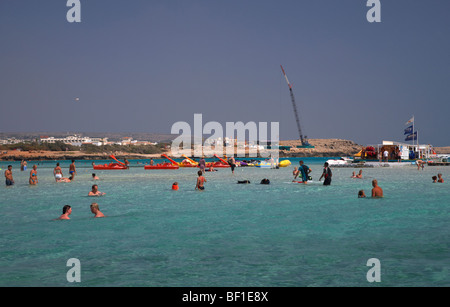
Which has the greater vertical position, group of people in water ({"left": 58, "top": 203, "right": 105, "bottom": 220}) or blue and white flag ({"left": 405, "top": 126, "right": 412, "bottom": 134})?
blue and white flag ({"left": 405, "top": 126, "right": 412, "bottom": 134})

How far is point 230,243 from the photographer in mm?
12531

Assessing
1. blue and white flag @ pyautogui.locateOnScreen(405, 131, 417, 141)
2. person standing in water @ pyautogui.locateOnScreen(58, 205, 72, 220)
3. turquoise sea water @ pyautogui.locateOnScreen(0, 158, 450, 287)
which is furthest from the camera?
blue and white flag @ pyautogui.locateOnScreen(405, 131, 417, 141)

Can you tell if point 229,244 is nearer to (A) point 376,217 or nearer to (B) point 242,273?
(B) point 242,273

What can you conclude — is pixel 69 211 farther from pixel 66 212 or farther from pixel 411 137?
pixel 411 137

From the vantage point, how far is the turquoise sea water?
9.20 m

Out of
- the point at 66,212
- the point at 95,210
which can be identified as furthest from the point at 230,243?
the point at 66,212

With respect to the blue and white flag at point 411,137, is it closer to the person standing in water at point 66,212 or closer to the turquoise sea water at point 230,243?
the turquoise sea water at point 230,243

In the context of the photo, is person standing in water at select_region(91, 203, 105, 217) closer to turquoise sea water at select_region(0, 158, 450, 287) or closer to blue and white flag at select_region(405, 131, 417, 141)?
turquoise sea water at select_region(0, 158, 450, 287)

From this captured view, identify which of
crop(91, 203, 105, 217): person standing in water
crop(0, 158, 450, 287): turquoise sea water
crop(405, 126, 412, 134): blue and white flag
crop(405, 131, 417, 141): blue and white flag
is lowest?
crop(0, 158, 450, 287): turquoise sea water

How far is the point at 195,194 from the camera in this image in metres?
27.5

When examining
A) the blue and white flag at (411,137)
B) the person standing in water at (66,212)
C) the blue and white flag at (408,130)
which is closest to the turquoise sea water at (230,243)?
the person standing in water at (66,212)

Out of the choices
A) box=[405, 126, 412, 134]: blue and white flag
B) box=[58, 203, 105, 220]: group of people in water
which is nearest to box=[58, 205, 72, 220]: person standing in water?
box=[58, 203, 105, 220]: group of people in water
